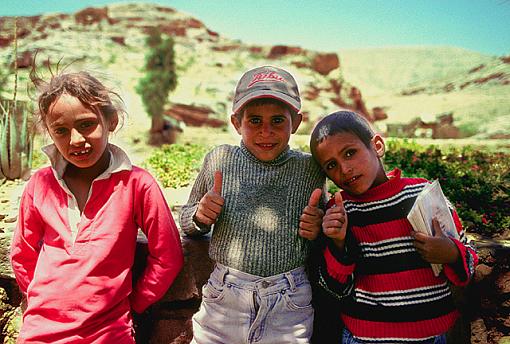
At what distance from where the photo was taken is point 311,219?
1.66m

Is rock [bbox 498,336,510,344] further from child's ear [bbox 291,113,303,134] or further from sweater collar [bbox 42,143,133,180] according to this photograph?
sweater collar [bbox 42,143,133,180]

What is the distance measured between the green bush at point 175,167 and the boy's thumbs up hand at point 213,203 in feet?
12.7

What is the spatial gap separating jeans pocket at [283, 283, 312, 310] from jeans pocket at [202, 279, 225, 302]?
0.83 ft

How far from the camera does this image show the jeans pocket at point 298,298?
5.47 feet

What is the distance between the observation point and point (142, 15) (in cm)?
4256

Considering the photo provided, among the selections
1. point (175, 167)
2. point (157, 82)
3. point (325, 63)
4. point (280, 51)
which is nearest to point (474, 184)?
point (175, 167)

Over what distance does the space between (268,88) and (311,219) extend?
0.55 meters

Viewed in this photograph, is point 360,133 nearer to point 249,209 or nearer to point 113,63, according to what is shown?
point 249,209

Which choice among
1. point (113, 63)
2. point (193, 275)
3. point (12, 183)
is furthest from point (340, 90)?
point (193, 275)

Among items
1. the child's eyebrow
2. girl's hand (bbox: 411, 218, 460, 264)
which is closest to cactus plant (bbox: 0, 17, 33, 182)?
the child's eyebrow

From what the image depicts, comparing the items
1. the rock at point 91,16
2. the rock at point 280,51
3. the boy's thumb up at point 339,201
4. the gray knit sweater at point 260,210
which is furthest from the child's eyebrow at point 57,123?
the rock at point 91,16

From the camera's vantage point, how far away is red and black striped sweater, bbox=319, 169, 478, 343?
5.37 ft

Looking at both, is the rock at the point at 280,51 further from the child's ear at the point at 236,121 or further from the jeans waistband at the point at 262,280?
the jeans waistband at the point at 262,280

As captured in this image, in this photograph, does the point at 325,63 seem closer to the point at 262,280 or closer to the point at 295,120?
the point at 295,120
